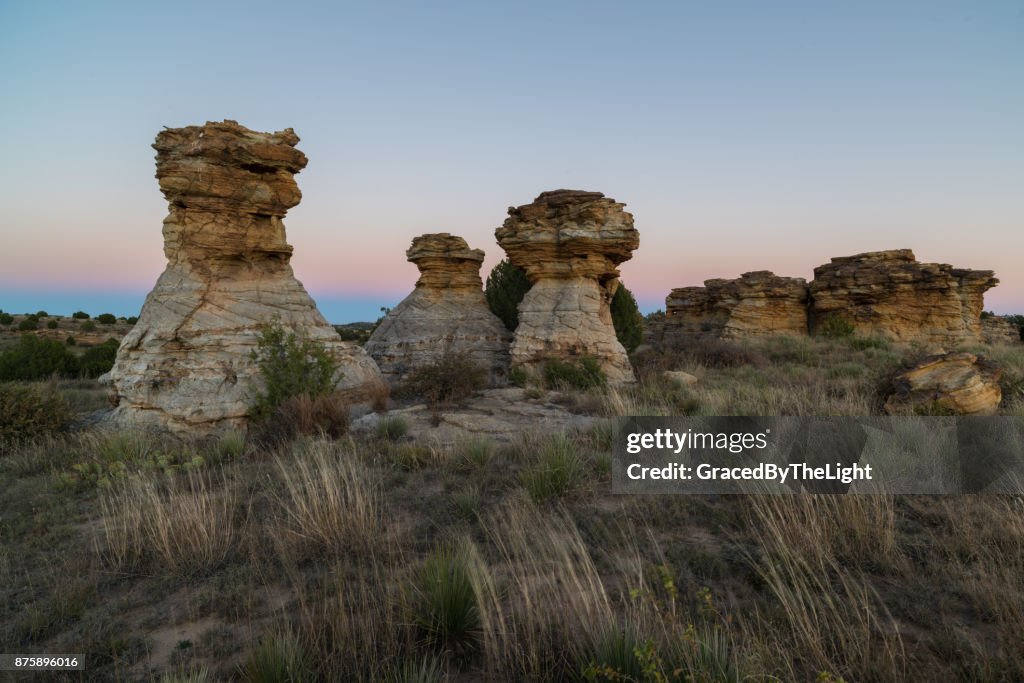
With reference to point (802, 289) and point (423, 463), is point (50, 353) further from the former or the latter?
point (802, 289)

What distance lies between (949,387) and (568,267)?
942 cm

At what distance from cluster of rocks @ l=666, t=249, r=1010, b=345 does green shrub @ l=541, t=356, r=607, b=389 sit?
48.8 ft

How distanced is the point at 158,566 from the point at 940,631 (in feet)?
17.8

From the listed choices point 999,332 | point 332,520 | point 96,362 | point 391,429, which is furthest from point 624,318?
point 999,332

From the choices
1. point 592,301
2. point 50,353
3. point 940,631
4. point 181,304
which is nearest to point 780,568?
point 940,631

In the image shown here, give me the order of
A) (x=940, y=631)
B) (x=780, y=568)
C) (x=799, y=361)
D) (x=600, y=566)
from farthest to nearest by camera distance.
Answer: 1. (x=799, y=361)
2. (x=600, y=566)
3. (x=780, y=568)
4. (x=940, y=631)

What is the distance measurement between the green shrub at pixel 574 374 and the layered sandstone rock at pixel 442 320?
2067mm

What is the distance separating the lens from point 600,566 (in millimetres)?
3791

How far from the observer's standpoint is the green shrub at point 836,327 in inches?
936

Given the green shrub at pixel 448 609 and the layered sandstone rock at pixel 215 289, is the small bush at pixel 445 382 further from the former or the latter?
the green shrub at pixel 448 609

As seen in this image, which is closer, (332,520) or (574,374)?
(332,520)

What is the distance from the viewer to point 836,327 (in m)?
24.0

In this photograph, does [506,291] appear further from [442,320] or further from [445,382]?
[445,382]

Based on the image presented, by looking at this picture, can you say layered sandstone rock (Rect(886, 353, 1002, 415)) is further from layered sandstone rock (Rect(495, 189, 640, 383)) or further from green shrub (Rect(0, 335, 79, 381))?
green shrub (Rect(0, 335, 79, 381))
